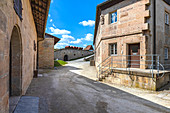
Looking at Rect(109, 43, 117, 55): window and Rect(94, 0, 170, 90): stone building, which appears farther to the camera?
Rect(109, 43, 117, 55): window

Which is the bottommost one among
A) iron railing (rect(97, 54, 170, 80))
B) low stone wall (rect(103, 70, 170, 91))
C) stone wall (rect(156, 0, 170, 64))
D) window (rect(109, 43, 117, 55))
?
low stone wall (rect(103, 70, 170, 91))

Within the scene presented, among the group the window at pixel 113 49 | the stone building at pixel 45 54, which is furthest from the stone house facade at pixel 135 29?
the stone building at pixel 45 54

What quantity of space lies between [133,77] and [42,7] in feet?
26.8

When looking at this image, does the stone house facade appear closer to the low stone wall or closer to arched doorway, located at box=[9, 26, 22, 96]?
the low stone wall

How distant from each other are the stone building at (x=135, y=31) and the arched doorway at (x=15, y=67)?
21.3ft

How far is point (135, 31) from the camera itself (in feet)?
29.7

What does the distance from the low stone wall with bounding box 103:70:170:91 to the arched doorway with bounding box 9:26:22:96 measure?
20.9ft

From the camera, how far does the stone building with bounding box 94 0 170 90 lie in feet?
28.7

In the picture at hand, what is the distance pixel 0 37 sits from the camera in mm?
2164

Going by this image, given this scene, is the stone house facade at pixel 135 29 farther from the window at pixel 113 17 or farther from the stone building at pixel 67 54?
the stone building at pixel 67 54

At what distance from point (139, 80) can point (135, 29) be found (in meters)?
4.48

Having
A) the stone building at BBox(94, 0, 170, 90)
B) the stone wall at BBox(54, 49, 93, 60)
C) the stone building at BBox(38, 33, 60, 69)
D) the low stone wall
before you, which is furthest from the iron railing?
the stone wall at BBox(54, 49, 93, 60)

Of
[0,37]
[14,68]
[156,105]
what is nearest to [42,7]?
[14,68]

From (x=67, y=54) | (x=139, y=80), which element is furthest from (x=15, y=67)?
(x=67, y=54)
